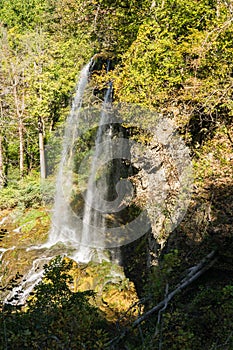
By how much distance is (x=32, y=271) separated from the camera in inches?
373

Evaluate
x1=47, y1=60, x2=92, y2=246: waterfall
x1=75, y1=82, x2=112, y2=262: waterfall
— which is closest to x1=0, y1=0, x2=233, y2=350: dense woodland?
x1=47, y1=60, x2=92, y2=246: waterfall

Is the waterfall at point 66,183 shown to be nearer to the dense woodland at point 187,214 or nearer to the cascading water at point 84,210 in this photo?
the cascading water at point 84,210

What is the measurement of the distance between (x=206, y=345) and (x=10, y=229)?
10.2m

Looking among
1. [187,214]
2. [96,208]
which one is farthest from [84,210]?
[187,214]

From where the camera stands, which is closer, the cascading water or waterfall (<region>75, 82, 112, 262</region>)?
the cascading water

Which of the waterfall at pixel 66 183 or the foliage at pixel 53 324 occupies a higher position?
the waterfall at pixel 66 183

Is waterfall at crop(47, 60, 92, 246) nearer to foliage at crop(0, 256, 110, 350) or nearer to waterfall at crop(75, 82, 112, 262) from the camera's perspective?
waterfall at crop(75, 82, 112, 262)

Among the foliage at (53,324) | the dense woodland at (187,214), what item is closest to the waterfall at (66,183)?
the dense woodland at (187,214)

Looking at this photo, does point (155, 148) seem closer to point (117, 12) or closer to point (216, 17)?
point (216, 17)

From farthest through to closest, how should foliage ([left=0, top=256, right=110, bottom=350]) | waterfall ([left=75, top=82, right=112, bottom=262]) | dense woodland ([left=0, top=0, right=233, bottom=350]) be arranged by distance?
waterfall ([left=75, top=82, right=112, bottom=262]) < dense woodland ([left=0, top=0, right=233, bottom=350]) < foliage ([left=0, top=256, right=110, bottom=350])

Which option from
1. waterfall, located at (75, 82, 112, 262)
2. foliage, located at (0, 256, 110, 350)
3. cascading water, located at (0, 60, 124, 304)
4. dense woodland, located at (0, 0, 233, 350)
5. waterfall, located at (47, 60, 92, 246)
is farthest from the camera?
waterfall, located at (47, 60, 92, 246)

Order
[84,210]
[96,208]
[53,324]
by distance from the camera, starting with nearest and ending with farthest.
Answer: [53,324], [96,208], [84,210]

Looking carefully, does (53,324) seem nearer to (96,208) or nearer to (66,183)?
(96,208)

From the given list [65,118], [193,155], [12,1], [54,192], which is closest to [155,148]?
[193,155]
